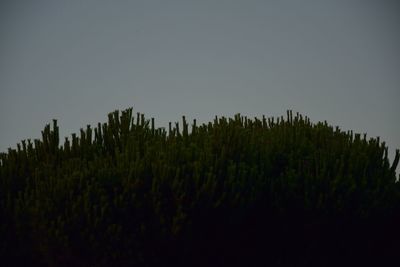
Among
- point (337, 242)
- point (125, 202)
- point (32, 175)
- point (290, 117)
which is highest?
point (290, 117)

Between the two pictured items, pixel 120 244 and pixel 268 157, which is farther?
pixel 268 157

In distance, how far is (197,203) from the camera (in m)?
7.36

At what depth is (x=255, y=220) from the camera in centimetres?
781

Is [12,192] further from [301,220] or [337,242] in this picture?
[337,242]

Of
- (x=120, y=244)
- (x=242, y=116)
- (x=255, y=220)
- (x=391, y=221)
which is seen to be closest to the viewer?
(x=120, y=244)

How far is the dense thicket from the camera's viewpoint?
724 centimetres

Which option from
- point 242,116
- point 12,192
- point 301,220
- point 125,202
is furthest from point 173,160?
point 242,116

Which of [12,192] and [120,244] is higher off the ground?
[12,192]

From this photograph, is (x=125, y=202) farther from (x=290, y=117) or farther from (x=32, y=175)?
(x=290, y=117)

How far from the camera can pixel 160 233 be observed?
7238mm

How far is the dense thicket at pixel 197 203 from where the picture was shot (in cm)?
724

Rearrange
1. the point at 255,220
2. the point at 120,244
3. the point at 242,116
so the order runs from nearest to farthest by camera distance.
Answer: the point at 120,244
the point at 255,220
the point at 242,116

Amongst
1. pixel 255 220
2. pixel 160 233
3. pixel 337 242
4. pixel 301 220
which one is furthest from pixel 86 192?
pixel 337 242

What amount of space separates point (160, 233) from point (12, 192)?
2.60 meters
